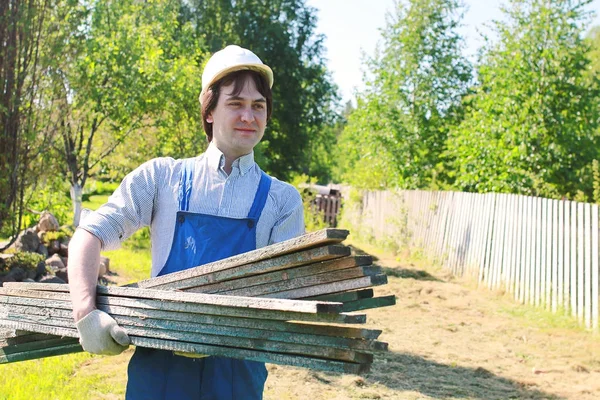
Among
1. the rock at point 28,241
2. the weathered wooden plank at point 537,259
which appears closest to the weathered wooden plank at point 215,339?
the rock at point 28,241

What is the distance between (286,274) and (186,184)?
0.61 meters

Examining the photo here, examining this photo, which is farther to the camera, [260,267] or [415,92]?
[415,92]

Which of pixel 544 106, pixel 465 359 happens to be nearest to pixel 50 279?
pixel 465 359

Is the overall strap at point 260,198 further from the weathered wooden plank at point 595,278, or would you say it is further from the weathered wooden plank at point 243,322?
the weathered wooden plank at point 595,278

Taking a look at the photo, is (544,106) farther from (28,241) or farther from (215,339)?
(215,339)

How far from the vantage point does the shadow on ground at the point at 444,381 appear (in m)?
5.59

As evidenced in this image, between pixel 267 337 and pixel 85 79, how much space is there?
11.3 m

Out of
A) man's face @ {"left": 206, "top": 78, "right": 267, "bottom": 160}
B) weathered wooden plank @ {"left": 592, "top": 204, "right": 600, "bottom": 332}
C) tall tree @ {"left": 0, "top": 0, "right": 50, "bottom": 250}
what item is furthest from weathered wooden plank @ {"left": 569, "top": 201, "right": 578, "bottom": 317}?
man's face @ {"left": 206, "top": 78, "right": 267, "bottom": 160}

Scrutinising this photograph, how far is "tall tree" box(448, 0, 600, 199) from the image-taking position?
1179 cm

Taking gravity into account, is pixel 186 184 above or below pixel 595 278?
above

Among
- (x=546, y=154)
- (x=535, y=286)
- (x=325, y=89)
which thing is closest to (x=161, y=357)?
(x=535, y=286)

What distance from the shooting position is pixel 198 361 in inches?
87.9

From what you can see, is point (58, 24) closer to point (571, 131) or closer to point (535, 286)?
point (535, 286)

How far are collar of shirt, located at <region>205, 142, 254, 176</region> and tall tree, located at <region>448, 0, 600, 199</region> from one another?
10029mm
